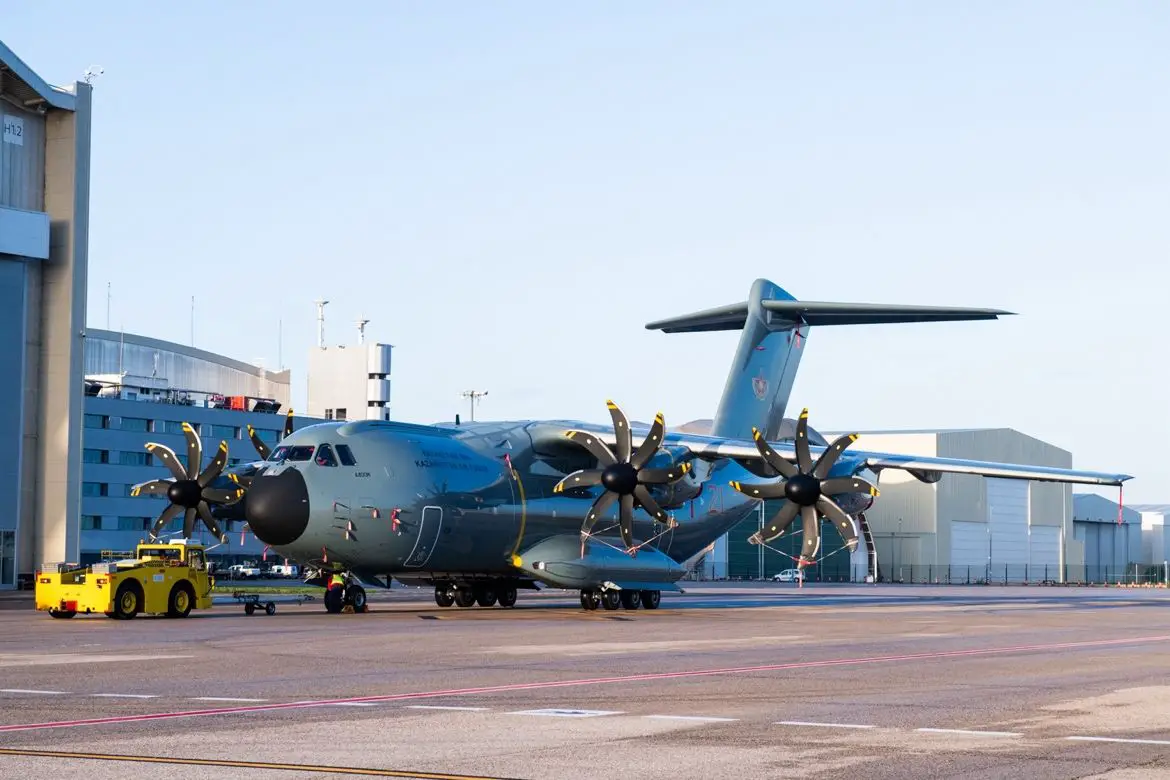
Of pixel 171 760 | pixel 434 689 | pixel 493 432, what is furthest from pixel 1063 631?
pixel 171 760

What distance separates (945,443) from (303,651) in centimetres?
7740

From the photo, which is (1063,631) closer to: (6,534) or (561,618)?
(561,618)

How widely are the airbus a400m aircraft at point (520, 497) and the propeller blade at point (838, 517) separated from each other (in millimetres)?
51

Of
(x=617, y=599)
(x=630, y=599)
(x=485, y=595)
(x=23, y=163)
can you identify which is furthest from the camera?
Answer: (x=23, y=163)

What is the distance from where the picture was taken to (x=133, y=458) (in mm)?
86750

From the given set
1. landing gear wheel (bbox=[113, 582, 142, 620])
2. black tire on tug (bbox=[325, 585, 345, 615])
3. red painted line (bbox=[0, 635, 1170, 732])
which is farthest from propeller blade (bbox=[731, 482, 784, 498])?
landing gear wheel (bbox=[113, 582, 142, 620])

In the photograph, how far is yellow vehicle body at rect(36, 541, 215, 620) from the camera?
106 feet

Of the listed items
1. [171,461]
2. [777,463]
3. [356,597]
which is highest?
[777,463]

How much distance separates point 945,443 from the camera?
309ft

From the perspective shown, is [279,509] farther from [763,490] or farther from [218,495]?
[763,490]

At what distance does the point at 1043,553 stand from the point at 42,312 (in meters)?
74.3

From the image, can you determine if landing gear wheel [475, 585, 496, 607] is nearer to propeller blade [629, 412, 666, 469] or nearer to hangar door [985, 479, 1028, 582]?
propeller blade [629, 412, 666, 469]

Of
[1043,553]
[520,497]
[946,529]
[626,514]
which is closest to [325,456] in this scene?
[520,497]

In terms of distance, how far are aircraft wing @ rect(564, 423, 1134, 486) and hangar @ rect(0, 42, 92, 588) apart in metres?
22.3
